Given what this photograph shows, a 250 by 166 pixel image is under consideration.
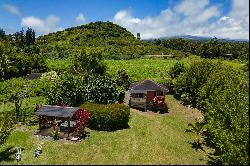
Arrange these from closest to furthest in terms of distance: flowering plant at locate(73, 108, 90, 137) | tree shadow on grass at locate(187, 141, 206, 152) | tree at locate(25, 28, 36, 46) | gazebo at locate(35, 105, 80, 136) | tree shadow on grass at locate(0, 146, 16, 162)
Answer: tree shadow on grass at locate(0, 146, 16, 162)
tree shadow on grass at locate(187, 141, 206, 152)
flowering plant at locate(73, 108, 90, 137)
gazebo at locate(35, 105, 80, 136)
tree at locate(25, 28, 36, 46)

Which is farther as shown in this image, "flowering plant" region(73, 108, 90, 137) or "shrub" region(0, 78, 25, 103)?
"shrub" region(0, 78, 25, 103)

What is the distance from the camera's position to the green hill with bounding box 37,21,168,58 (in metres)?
128

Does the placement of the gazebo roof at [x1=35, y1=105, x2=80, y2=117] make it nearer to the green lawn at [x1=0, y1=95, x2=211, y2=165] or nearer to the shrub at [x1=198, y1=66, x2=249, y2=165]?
the green lawn at [x1=0, y1=95, x2=211, y2=165]

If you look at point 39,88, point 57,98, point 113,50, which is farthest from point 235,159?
point 113,50

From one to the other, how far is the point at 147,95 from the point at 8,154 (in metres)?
22.6

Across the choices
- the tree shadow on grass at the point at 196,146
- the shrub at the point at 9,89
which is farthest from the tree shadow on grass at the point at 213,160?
the shrub at the point at 9,89

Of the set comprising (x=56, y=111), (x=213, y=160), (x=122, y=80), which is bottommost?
(x=213, y=160)

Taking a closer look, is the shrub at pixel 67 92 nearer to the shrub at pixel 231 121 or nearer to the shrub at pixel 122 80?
the shrub at pixel 122 80

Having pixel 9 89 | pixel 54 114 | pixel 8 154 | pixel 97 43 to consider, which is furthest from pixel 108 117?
pixel 97 43

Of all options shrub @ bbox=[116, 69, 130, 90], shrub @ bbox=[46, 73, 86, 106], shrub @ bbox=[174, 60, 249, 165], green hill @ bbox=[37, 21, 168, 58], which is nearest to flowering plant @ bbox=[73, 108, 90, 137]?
shrub @ bbox=[46, 73, 86, 106]

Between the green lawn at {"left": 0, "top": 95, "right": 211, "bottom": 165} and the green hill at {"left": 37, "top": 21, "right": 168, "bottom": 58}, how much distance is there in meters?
78.9

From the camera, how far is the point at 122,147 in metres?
34.6

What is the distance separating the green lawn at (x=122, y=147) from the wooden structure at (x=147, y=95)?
5.86 meters

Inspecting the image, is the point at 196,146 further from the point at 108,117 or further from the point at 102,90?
the point at 102,90
